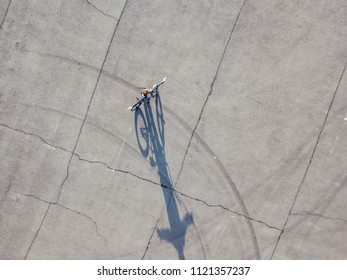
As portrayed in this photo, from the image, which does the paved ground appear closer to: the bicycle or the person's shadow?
the person's shadow

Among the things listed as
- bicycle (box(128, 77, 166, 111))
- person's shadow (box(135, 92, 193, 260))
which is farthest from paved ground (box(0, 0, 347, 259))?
bicycle (box(128, 77, 166, 111))

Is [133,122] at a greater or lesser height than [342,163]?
greater

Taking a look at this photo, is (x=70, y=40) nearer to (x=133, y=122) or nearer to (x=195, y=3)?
(x=133, y=122)

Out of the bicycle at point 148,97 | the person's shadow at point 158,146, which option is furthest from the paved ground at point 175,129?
the bicycle at point 148,97

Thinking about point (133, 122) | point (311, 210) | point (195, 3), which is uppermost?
point (195, 3)

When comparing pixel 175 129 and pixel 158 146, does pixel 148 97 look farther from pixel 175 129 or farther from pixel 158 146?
pixel 158 146

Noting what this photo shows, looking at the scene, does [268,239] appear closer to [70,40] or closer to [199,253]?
[199,253]

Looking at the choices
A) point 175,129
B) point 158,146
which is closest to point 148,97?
point 175,129
